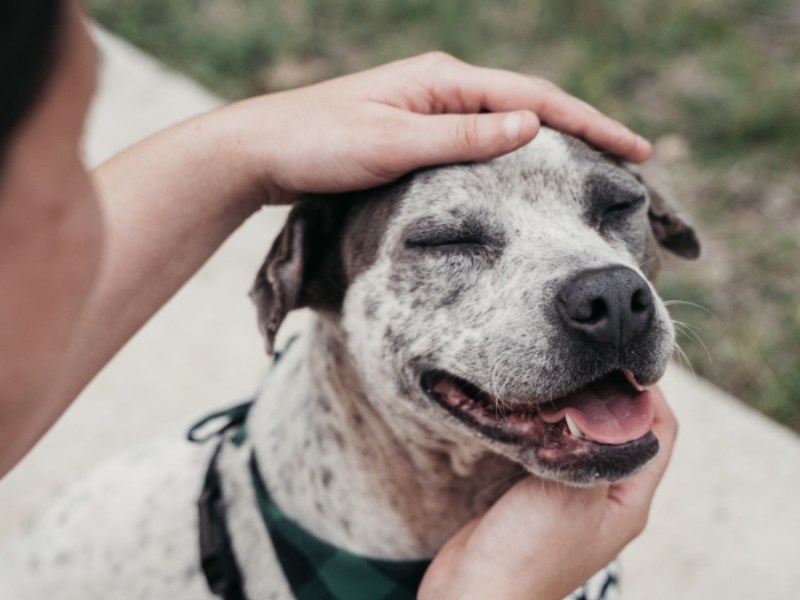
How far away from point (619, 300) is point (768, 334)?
243cm

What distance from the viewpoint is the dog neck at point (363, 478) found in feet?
7.83

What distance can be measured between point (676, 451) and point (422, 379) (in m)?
1.92

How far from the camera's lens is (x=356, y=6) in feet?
18.9

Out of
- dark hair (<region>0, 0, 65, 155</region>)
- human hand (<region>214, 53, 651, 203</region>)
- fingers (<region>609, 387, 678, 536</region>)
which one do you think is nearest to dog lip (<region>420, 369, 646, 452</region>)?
fingers (<region>609, 387, 678, 536</region>)

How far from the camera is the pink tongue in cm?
202

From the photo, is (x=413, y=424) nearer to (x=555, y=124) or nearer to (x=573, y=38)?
(x=555, y=124)

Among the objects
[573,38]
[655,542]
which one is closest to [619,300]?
[655,542]

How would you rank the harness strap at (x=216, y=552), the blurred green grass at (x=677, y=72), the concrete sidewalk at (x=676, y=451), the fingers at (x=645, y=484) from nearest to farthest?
the fingers at (x=645, y=484)
the harness strap at (x=216, y=552)
the concrete sidewalk at (x=676, y=451)
the blurred green grass at (x=677, y=72)

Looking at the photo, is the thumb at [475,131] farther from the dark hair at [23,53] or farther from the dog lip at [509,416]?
the dark hair at [23,53]

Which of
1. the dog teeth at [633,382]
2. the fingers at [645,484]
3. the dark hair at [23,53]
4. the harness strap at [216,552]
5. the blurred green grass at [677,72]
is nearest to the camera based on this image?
the dark hair at [23,53]

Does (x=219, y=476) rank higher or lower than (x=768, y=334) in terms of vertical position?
higher

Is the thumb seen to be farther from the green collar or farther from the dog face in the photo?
the green collar

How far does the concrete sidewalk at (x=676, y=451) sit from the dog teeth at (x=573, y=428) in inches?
64.4

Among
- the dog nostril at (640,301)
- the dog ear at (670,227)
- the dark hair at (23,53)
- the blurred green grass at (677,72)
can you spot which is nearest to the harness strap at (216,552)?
the dog nostril at (640,301)
